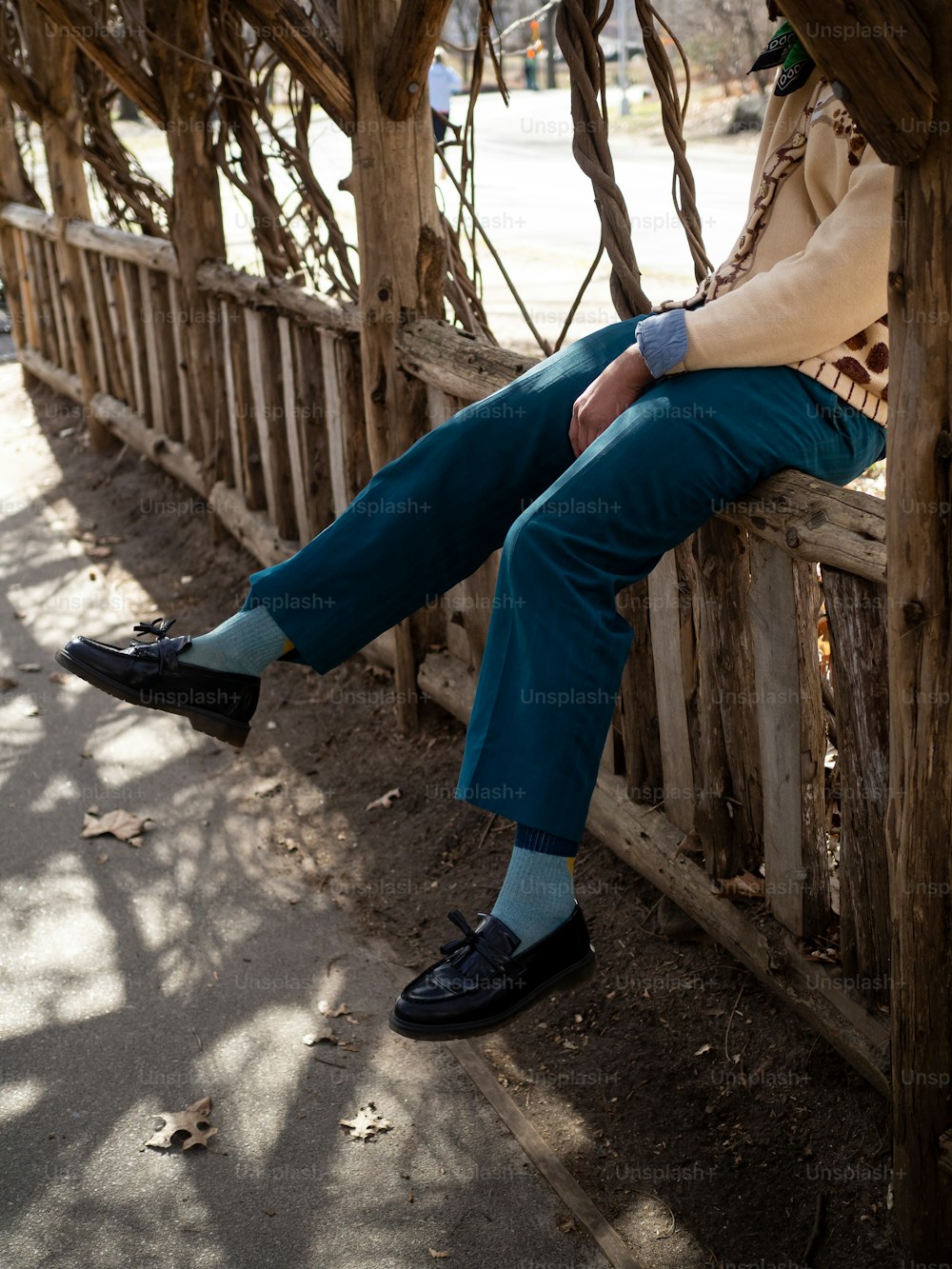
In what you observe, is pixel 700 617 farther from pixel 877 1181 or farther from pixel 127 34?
pixel 127 34

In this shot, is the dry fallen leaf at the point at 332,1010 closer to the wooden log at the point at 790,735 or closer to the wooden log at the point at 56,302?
the wooden log at the point at 790,735

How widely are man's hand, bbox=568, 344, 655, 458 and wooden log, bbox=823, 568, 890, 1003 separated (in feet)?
1.48

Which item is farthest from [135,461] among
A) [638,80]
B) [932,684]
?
[638,80]

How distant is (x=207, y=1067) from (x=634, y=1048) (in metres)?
0.89

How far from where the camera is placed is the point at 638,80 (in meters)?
34.9

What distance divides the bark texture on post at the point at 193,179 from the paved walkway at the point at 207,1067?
2050mm

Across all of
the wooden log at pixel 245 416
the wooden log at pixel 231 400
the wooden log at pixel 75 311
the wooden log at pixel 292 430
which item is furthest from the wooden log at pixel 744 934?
the wooden log at pixel 75 311

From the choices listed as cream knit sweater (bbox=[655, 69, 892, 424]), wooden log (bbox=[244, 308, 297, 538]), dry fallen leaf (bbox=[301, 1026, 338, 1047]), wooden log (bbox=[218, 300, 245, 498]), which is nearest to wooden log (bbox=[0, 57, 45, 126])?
wooden log (bbox=[218, 300, 245, 498])

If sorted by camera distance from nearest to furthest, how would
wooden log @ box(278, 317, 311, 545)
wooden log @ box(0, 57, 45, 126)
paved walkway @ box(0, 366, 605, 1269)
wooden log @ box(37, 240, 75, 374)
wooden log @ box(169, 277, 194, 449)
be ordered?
paved walkway @ box(0, 366, 605, 1269)
wooden log @ box(278, 317, 311, 545)
wooden log @ box(169, 277, 194, 449)
wooden log @ box(0, 57, 45, 126)
wooden log @ box(37, 240, 75, 374)

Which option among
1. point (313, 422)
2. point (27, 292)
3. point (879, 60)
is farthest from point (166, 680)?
point (27, 292)

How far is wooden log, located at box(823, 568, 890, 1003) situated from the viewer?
84.7 inches

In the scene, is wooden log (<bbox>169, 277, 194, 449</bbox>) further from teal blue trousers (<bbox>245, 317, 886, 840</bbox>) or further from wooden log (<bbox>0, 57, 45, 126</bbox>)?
teal blue trousers (<bbox>245, 317, 886, 840</bbox>)

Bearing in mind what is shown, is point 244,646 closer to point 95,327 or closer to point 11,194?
point 95,327

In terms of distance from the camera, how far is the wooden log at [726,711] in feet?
8.28
